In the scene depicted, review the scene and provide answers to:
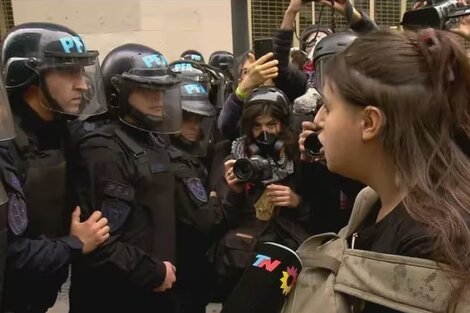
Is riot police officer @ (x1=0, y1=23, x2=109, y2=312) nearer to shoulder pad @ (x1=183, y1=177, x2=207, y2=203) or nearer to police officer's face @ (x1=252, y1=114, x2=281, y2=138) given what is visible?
shoulder pad @ (x1=183, y1=177, x2=207, y2=203)

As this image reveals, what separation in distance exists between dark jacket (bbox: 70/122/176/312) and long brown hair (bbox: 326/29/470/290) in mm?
1390

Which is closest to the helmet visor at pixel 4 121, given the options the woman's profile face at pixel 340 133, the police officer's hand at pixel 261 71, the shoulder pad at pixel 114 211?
the shoulder pad at pixel 114 211

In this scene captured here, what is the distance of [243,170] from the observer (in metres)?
2.56

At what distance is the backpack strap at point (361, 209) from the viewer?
135cm

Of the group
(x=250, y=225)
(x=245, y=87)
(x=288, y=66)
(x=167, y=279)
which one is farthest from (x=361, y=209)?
(x=288, y=66)

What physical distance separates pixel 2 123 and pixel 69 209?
2.26ft

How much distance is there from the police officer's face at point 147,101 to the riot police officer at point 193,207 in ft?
0.83

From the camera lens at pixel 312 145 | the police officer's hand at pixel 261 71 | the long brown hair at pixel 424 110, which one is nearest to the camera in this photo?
the long brown hair at pixel 424 110

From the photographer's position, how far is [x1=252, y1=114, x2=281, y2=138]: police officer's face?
2838mm

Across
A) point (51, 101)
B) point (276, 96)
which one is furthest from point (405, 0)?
point (51, 101)

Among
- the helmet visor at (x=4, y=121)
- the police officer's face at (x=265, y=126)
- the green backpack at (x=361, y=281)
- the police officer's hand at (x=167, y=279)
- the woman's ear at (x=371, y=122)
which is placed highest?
the woman's ear at (x=371, y=122)

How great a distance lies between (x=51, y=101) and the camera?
2.39 metres

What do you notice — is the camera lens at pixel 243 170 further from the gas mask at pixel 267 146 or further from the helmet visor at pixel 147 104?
the helmet visor at pixel 147 104

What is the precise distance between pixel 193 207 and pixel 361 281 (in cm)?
166
